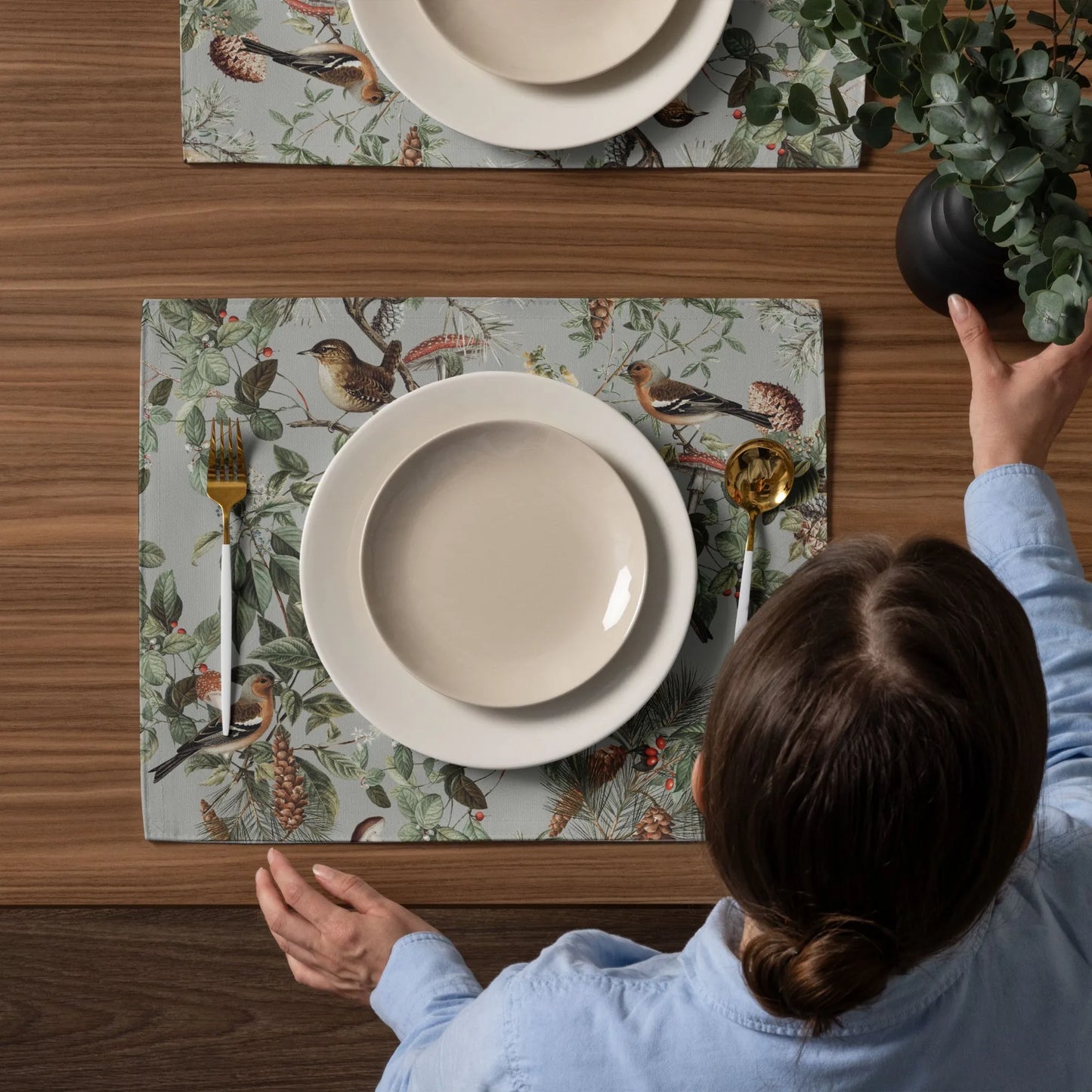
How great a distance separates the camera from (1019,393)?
2.50 feet

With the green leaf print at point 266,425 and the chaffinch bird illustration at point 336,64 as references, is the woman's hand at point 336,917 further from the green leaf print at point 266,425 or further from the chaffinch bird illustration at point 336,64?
the chaffinch bird illustration at point 336,64

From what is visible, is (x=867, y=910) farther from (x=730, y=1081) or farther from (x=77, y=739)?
(x=77, y=739)

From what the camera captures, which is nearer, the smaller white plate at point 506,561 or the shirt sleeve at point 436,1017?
the shirt sleeve at point 436,1017

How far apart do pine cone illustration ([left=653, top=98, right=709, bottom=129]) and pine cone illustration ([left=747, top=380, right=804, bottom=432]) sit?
0.75 ft

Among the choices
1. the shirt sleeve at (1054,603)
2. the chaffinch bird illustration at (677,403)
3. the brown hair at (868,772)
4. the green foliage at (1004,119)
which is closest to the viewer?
the brown hair at (868,772)

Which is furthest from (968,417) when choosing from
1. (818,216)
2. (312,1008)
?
(312,1008)

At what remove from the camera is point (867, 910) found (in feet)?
1.50

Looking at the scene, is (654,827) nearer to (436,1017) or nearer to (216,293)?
(436,1017)

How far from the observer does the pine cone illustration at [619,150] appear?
2.62 feet

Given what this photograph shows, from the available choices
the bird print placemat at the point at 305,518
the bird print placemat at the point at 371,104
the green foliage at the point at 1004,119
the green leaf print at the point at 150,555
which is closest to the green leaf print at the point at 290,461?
the bird print placemat at the point at 305,518

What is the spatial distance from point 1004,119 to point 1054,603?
334 millimetres

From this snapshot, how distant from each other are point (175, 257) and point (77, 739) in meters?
0.40

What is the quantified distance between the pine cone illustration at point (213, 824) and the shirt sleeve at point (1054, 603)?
614 mm

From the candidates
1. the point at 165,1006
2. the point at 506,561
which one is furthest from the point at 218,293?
the point at 165,1006
